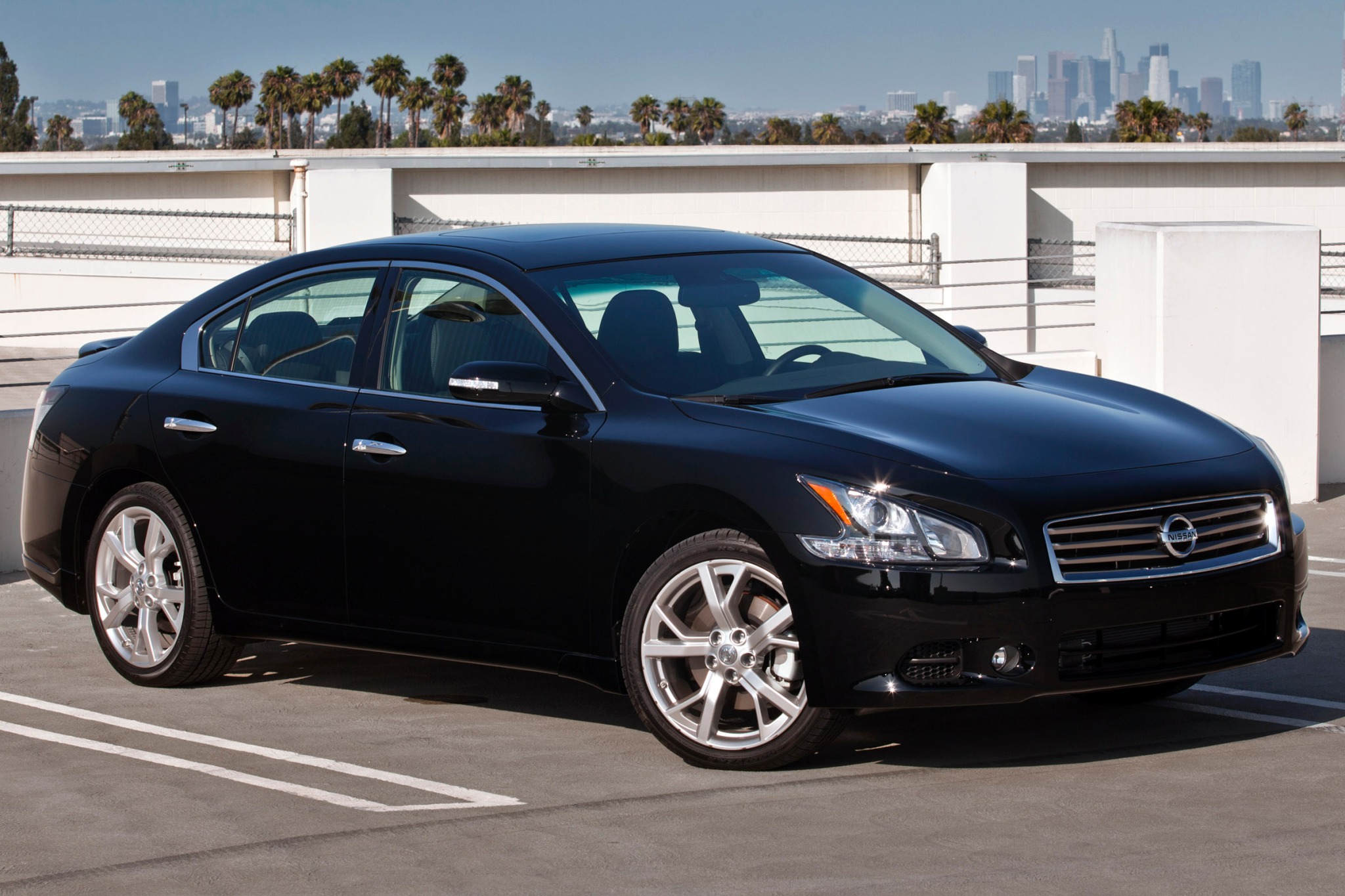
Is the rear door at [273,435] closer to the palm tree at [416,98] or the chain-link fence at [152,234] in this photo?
the chain-link fence at [152,234]

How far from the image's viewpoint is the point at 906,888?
392cm

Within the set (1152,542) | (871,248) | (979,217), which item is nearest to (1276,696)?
(1152,542)

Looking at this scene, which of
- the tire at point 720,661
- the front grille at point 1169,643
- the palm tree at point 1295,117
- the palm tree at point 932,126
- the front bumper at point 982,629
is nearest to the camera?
the front bumper at point 982,629

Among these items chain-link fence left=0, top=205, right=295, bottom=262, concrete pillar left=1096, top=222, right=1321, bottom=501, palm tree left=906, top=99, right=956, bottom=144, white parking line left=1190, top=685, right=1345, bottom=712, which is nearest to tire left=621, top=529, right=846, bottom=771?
white parking line left=1190, top=685, right=1345, bottom=712

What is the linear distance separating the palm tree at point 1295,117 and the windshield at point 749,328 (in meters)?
157

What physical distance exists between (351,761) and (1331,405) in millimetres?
7991

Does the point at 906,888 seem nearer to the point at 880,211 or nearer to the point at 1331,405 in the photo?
the point at 1331,405

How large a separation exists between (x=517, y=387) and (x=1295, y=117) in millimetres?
163889

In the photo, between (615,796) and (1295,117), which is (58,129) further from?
(615,796)

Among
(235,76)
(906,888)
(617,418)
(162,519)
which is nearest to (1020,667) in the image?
(906,888)

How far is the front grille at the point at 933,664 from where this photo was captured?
4.67 metres

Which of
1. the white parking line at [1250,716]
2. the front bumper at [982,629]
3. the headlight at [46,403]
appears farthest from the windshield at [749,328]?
the headlight at [46,403]

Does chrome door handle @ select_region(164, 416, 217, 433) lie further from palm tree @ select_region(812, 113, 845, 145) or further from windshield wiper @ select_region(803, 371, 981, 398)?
palm tree @ select_region(812, 113, 845, 145)

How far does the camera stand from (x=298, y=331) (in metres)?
6.20
